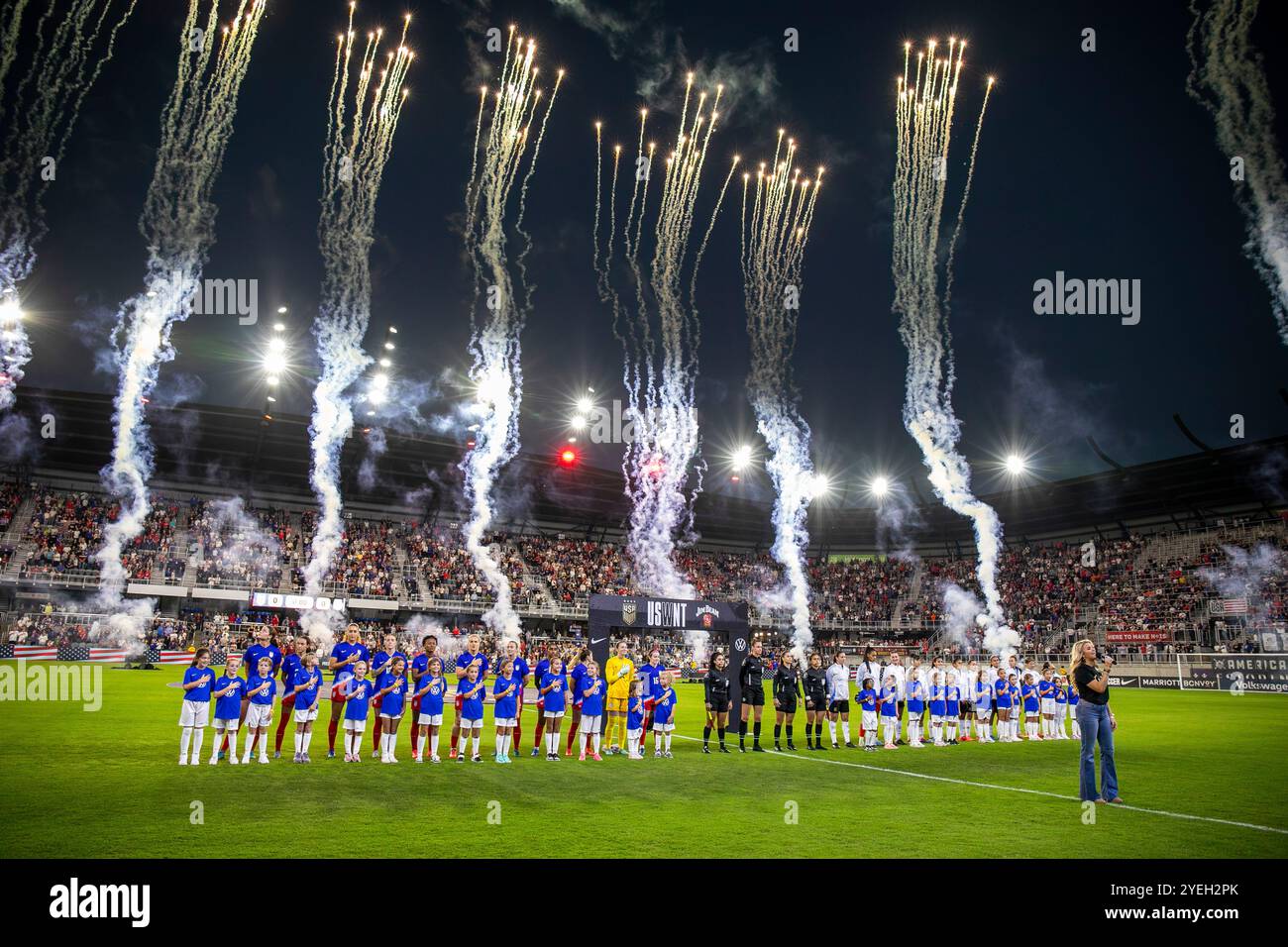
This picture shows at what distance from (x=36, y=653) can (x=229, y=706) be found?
1138 inches

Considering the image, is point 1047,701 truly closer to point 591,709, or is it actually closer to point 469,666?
point 591,709

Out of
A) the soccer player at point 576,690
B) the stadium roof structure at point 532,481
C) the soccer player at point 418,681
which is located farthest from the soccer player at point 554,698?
the stadium roof structure at point 532,481

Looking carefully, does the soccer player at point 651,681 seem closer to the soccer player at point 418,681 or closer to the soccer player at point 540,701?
the soccer player at point 540,701

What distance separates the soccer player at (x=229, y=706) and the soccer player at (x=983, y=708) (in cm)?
1671

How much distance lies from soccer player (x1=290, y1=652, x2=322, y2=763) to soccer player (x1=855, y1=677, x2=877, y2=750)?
11.3m

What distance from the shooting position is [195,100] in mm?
28688

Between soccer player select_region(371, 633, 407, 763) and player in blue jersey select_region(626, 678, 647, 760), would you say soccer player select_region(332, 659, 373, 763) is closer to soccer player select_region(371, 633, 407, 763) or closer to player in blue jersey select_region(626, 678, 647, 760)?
soccer player select_region(371, 633, 407, 763)

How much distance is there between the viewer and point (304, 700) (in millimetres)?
14000

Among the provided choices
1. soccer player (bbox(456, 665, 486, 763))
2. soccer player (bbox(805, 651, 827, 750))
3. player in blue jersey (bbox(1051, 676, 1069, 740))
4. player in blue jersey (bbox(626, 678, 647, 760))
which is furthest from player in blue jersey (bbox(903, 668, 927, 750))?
soccer player (bbox(456, 665, 486, 763))

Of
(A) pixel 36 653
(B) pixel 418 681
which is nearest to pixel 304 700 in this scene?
(B) pixel 418 681

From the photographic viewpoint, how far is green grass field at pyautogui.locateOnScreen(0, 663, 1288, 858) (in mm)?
8125

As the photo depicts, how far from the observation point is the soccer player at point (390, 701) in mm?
14227

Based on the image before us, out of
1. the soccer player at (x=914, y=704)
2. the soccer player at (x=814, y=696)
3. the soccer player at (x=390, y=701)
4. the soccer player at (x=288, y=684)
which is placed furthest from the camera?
the soccer player at (x=914, y=704)

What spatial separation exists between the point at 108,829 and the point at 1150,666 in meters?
48.6
